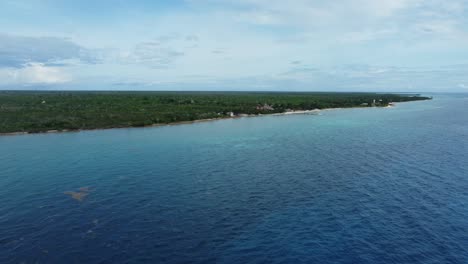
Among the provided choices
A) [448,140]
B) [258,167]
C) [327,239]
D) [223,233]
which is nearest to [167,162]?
[258,167]

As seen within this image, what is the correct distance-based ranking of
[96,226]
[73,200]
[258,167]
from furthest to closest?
[258,167] < [73,200] < [96,226]

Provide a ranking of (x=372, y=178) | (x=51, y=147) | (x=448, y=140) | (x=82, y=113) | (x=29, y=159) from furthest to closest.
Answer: (x=82, y=113) → (x=448, y=140) → (x=51, y=147) → (x=29, y=159) → (x=372, y=178)

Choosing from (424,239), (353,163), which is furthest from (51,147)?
(424,239)

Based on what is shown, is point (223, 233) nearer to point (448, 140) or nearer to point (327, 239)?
point (327, 239)

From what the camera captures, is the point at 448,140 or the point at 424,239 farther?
the point at 448,140

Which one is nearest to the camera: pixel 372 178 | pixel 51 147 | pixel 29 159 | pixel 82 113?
pixel 372 178

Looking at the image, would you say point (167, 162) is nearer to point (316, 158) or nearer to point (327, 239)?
point (316, 158)
